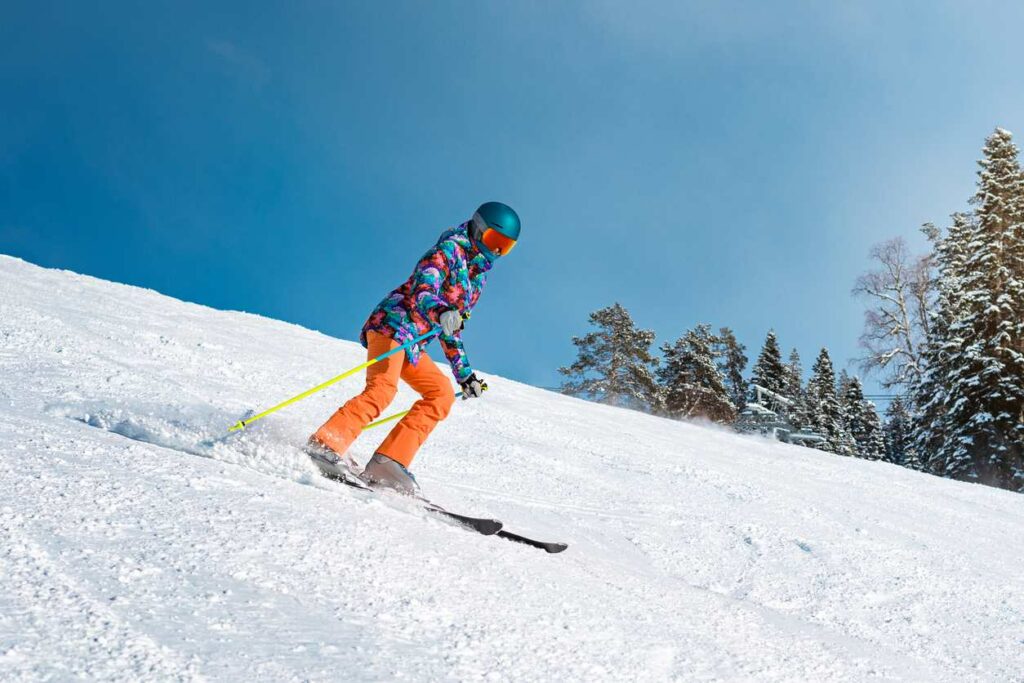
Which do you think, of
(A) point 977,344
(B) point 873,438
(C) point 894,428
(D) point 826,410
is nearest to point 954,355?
(A) point 977,344

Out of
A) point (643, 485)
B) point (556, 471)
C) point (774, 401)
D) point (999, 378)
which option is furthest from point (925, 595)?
point (774, 401)

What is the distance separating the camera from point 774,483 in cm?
725

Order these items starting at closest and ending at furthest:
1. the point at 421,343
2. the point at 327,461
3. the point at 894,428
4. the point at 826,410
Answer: the point at 327,461 < the point at 421,343 < the point at 826,410 < the point at 894,428

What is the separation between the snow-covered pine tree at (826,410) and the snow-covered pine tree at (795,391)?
17.7 inches

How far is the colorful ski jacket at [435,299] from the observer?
4387mm

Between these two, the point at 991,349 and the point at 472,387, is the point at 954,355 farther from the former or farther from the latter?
the point at 472,387

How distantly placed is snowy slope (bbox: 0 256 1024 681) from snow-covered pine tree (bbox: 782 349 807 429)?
34.5m

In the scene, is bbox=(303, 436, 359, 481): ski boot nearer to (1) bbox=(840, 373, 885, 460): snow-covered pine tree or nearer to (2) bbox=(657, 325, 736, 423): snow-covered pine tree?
(2) bbox=(657, 325, 736, 423): snow-covered pine tree

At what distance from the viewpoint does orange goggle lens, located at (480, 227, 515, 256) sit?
4.59 metres

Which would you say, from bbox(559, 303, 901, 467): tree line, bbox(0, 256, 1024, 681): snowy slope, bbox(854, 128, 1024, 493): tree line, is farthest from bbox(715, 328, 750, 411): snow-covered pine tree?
bbox(0, 256, 1024, 681): snowy slope

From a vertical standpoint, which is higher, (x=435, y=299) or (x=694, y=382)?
(x=694, y=382)

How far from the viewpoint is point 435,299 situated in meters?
4.35

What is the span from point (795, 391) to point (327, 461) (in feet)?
170

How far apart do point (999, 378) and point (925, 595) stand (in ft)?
75.2
